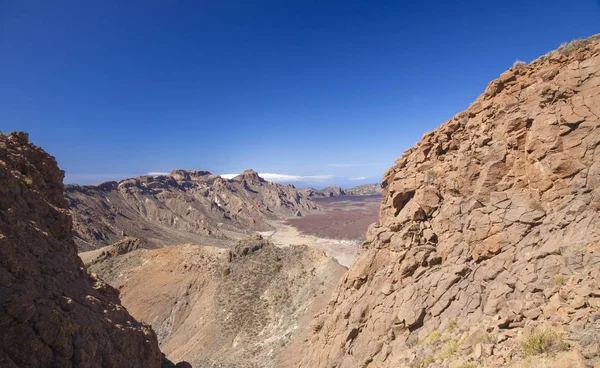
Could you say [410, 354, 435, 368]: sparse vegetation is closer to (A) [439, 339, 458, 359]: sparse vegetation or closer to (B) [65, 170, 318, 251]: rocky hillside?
(A) [439, 339, 458, 359]: sparse vegetation

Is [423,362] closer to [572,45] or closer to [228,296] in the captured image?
[572,45]

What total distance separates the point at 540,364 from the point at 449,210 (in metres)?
9.09

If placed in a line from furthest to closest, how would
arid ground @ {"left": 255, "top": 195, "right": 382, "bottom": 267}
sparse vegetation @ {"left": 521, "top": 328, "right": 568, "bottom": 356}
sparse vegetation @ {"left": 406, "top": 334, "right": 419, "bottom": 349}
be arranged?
1. arid ground @ {"left": 255, "top": 195, "right": 382, "bottom": 267}
2. sparse vegetation @ {"left": 406, "top": 334, "right": 419, "bottom": 349}
3. sparse vegetation @ {"left": 521, "top": 328, "right": 568, "bottom": 356}

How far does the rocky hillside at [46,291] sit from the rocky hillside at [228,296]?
13.5m

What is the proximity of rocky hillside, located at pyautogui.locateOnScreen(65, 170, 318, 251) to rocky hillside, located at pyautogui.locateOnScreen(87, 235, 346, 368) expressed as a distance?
45101mm

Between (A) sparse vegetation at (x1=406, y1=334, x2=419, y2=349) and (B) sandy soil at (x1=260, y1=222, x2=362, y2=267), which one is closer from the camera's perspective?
(A) sparse vegetation at (x1=406, y1=334, x2=419, y2=349)

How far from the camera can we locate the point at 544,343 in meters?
7.27

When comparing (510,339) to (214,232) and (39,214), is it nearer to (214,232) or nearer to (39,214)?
(39,214)

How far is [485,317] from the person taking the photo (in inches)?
405

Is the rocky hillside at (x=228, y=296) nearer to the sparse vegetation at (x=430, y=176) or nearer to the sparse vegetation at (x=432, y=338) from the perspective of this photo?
the sparse vegetation at (x=432, y=338)

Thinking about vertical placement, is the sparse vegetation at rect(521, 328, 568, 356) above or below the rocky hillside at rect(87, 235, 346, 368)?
above

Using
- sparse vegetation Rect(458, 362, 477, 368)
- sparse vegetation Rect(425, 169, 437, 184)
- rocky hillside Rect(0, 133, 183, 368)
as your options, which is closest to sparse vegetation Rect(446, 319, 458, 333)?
sparse vegetation Rect(458, 362, 477, 368)

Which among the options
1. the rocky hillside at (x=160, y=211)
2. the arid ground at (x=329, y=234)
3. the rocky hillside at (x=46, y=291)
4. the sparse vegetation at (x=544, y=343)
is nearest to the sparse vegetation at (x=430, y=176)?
the sparse vegetation at (x=544, y=343)

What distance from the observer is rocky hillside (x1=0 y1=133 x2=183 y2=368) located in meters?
9.09
